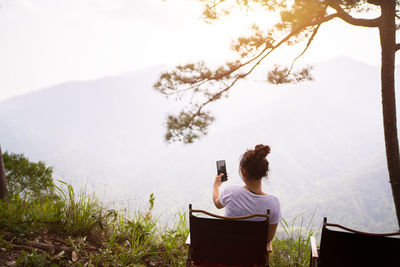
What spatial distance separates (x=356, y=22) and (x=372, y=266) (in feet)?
10.9

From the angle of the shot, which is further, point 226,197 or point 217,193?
point 217,193

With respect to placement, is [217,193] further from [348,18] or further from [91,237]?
[348,18]

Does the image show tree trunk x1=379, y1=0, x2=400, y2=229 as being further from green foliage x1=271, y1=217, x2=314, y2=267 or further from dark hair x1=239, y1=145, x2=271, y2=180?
dark hair x1=239, y1=145, x2=271, y2=180

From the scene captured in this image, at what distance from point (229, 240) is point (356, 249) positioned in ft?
2.09

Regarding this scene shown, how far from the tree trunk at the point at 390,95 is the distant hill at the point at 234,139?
1831 inches

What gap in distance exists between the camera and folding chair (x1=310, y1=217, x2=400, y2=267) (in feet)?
4.78

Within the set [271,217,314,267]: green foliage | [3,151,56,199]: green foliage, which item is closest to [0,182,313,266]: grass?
[271,217,314,267]: green foliage

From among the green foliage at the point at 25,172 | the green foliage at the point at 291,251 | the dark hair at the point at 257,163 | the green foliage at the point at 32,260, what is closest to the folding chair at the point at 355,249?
the dark hair at the point at 257,163

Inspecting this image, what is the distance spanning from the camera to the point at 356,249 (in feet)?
4.96

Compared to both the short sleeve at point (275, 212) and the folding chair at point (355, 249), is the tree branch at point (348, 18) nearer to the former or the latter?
the short sleeve at point (275, 212)

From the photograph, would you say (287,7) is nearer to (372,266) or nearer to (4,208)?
(372,266)

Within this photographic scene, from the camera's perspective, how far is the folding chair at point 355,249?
1458 millimetres

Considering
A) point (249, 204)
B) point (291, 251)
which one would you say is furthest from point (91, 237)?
point (291, 251)

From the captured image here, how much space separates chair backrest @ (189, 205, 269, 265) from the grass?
68 cm
